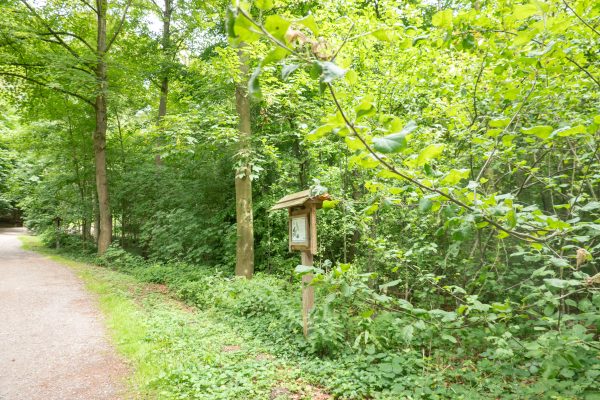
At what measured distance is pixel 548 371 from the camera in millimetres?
2873

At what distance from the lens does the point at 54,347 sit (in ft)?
17.5

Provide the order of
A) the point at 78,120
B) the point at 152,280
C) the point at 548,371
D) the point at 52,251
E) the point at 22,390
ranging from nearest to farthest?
the point at 548,371, the point at 22,390, the point at 152,280, the point at 78,120, the point at 52,251

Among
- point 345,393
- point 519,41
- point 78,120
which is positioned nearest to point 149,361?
point 345,393

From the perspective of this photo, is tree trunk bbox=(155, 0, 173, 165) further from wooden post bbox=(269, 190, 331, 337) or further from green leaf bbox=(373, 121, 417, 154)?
green leaf bbox=(373, 121, 417, 154)

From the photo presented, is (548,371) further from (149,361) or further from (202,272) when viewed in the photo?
(202,272)

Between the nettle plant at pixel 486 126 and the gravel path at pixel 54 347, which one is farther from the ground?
the nettle plant at pixel 486 126

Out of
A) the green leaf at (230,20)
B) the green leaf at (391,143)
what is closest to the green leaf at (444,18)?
the green leaf at (391,143)

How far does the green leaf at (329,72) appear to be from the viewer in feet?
3.42

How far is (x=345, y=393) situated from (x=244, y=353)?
152 cm

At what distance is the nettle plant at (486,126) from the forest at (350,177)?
23 mm

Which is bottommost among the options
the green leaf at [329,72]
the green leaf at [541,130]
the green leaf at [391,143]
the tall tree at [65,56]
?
the green leaf at [391,143]

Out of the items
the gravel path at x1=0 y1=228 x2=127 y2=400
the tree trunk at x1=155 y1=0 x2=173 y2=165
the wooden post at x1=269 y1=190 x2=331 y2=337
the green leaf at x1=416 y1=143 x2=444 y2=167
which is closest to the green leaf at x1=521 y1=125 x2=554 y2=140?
the green leaf at x1=416 y1=143 x2=444 y2=167

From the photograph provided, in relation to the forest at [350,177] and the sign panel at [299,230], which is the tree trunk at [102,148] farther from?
the sign panel at [299,230]

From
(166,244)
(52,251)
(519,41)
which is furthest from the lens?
(52,251)
